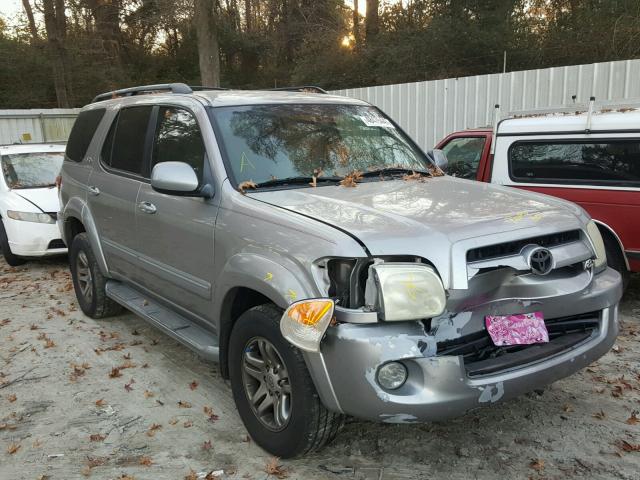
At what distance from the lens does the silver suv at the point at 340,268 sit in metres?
2.59

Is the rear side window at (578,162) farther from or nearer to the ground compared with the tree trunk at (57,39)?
nearer to the ground

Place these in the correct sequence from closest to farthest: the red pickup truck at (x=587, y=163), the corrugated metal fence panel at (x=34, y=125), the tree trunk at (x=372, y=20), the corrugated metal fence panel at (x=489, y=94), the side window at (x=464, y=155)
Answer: the red pickup truck at (x=587, y=163)
the side window at (x=464, y=155)
the corrugated metal fence panel at (x=489, y=94)
the corrugated metal fence panel at (x=34, y=125)
the tree trunk at (x=372, y=20)

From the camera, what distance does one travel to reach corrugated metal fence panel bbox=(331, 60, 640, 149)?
338 inches

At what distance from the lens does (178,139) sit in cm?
404

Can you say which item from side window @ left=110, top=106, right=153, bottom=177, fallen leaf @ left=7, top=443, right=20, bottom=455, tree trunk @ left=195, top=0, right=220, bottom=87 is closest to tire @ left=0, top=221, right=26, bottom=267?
side window @ left=110, top=106, right=153, bottom=177

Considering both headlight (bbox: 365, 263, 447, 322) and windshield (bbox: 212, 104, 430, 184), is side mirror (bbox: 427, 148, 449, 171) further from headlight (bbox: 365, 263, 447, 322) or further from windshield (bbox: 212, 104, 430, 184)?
headlight (bbox: 365, 263, 447, 322)

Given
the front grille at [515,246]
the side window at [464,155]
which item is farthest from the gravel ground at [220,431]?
the side window at [464,155]

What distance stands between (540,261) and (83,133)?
452cm

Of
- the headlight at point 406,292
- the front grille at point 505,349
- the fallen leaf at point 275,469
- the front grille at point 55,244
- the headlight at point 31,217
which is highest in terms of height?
the headlight at point 406,292

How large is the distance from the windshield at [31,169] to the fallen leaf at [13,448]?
5596 mm

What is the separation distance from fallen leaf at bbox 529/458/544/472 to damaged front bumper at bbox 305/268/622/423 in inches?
20.7

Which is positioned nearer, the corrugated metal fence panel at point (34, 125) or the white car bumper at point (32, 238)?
the white car bumper at point (32, 238)

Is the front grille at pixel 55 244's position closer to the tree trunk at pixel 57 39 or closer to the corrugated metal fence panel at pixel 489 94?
the corrugated metal fence panel at pixel 489 94

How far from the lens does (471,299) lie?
2.71 m
